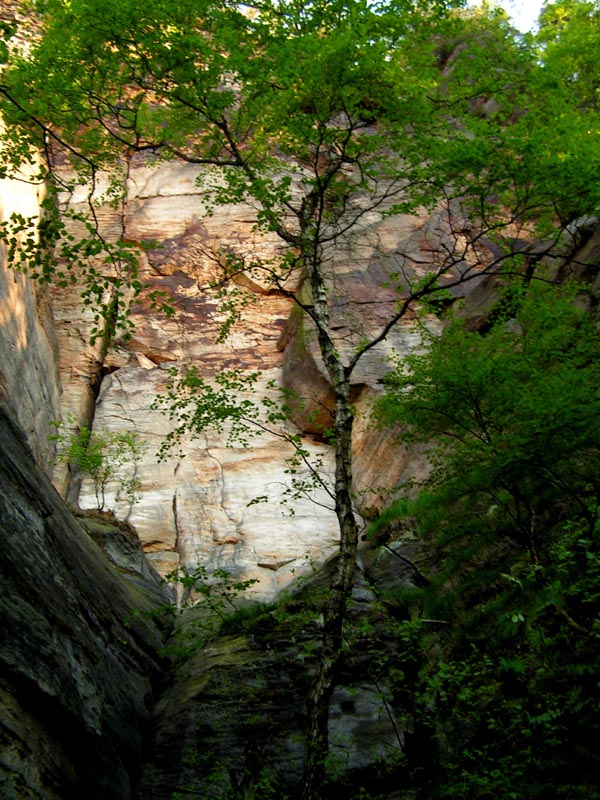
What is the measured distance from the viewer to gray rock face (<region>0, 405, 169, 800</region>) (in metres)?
6.45

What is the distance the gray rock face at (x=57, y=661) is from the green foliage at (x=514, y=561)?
3251 millimetres

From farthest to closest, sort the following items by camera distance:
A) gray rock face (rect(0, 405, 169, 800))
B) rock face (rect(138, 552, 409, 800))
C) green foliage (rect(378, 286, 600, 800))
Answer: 1. rock face (rect(138, 552, 409, 800))
2. green foliage (rect(378, 286, 600, 800))
3. gray rock face (rect(0, 405, 169, 800))

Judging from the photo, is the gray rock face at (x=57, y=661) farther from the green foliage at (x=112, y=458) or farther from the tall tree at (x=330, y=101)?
the green foliage at (x=112, y=458)

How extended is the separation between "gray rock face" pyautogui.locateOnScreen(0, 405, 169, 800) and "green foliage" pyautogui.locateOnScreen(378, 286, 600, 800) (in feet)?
10.7

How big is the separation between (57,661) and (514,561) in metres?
6.37

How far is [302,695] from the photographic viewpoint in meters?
9.72

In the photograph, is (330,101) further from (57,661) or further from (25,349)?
(25,349)

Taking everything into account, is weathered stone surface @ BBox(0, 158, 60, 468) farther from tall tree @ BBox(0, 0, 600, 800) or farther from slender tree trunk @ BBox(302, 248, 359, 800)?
slender tree trunk @ BBox(302, 248, 359, 800)

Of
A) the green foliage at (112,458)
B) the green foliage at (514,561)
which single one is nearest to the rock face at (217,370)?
the green foliage at (112,458)

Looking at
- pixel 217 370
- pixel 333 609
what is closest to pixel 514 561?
pixel 333 609

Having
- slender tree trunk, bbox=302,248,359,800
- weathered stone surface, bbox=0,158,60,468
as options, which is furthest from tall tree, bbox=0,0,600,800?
weathered stone surface, bbox=0,158,60,468

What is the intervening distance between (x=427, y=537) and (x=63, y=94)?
9222 millimetres

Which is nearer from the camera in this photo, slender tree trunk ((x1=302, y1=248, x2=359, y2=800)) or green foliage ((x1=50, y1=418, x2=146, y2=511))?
slender tree trunk ((x1=302, y1=248, x2=359, y2=800))

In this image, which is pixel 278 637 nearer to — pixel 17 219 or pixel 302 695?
pixel 302 695
